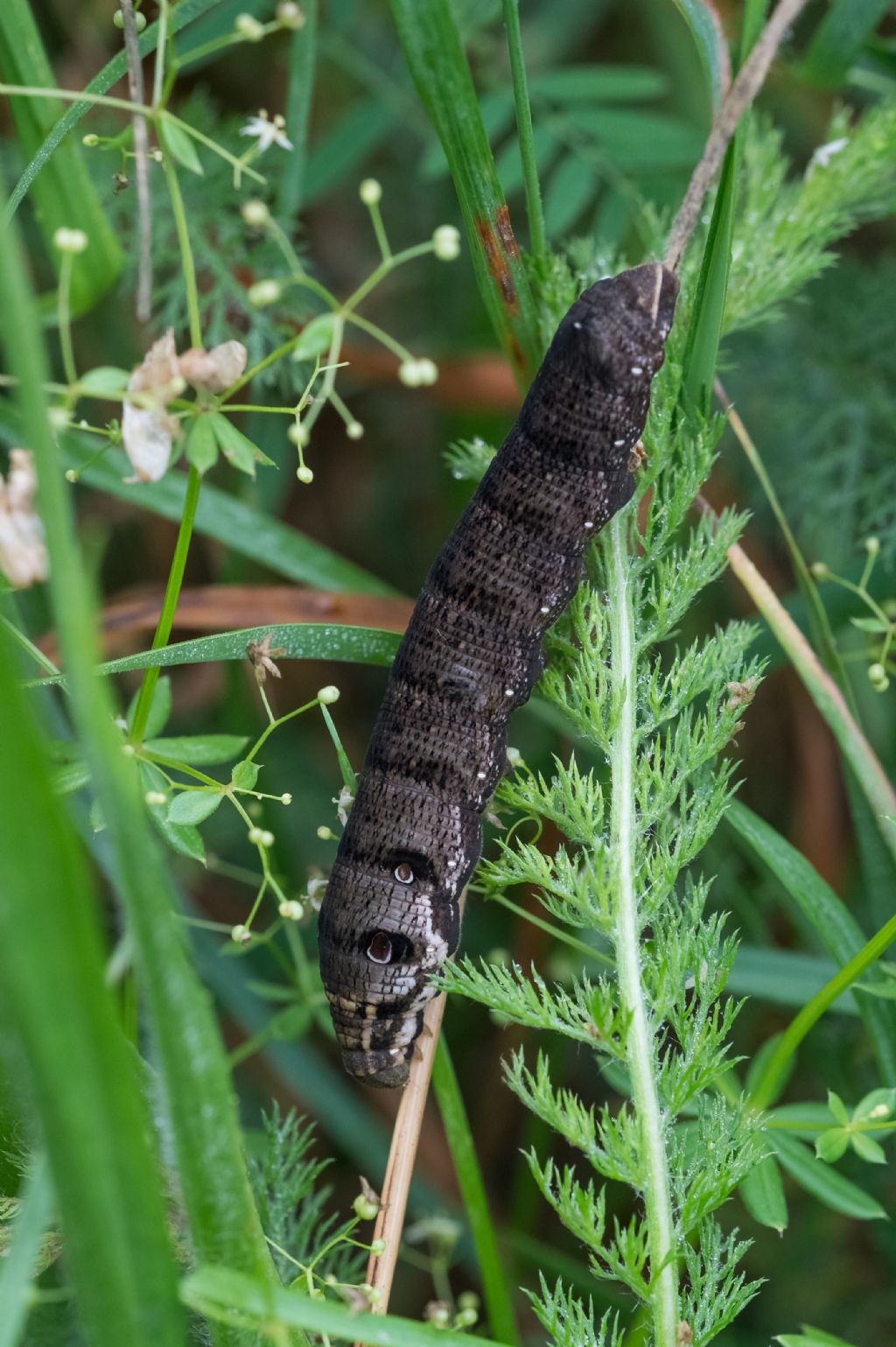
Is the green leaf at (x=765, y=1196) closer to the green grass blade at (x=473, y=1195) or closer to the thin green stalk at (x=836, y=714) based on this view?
the green grass blade at (x=473, y=1195)

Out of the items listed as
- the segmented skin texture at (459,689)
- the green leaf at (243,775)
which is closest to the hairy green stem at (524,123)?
the segmented skin texture at (459,689)

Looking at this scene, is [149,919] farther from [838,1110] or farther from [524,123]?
[524,123]

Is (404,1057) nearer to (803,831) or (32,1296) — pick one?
(32,1296)

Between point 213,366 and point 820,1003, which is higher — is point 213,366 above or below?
above

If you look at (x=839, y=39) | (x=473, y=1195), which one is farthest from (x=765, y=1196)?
(x=839, y=39)

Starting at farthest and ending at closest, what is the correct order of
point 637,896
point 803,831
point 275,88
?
point 275,88
point 803,831
point 637,896


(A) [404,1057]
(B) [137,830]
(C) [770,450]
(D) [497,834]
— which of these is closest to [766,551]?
(C) [770,450]

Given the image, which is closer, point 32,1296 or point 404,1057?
point 32,1296
